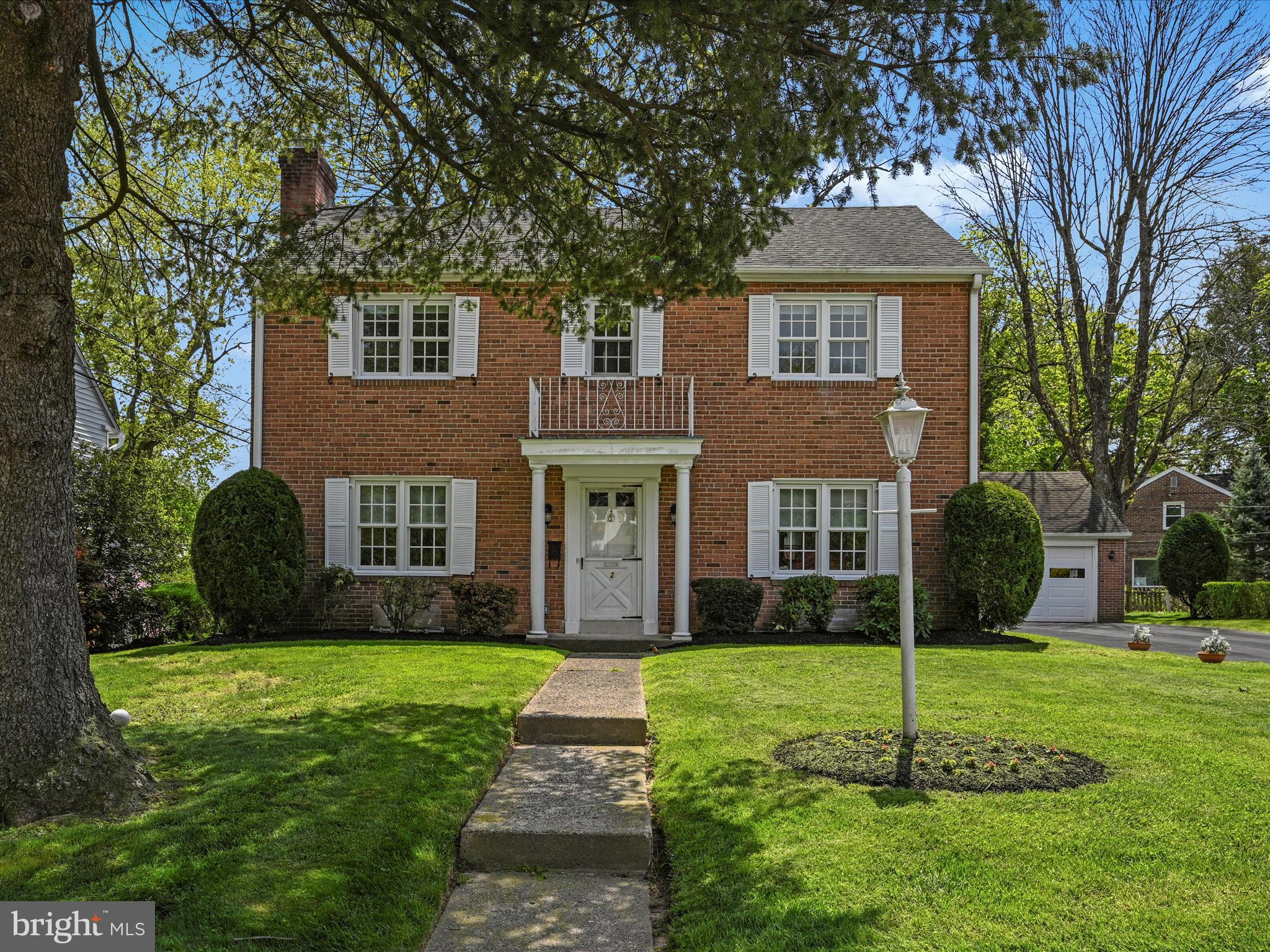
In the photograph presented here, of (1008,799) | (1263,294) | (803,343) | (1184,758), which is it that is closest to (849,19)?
(1008,799)

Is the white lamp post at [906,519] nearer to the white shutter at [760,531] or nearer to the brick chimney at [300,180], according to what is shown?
the white shutter at [760,531]

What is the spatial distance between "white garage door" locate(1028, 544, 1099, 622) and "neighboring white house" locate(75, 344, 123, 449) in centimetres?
2070

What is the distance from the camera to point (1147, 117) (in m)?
23.8

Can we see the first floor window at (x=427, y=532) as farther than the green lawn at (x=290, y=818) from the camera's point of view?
Yes

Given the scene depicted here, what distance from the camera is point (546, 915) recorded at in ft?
13.8

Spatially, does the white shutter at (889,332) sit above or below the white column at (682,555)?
above

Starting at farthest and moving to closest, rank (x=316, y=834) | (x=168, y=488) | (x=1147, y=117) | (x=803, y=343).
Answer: (x=1147, y=117) → (x=168, y=488) → (x=803, y=343) → (x=316, y=834)

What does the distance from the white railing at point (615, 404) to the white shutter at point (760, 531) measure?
1561 millimetres

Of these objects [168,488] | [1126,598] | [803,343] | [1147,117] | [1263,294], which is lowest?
[1126,598]

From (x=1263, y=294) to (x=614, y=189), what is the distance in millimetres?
25279

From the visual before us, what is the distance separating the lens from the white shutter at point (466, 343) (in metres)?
15.3

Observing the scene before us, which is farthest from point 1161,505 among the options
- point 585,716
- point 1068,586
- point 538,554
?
point 585,716

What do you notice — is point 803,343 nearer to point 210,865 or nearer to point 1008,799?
point 1008,799

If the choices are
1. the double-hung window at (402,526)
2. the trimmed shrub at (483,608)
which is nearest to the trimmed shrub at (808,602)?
the trimmed shrub at (483,608)
